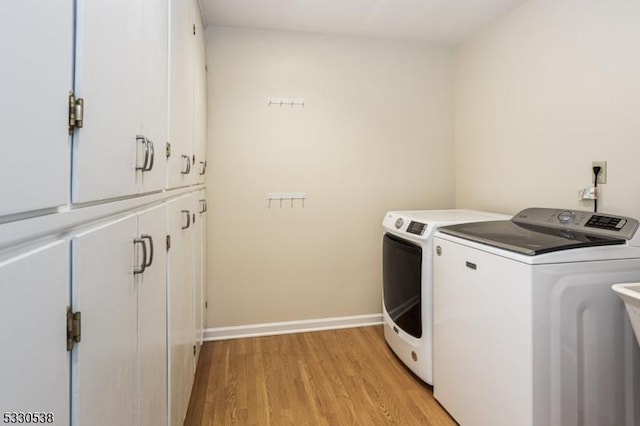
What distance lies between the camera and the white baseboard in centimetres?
274

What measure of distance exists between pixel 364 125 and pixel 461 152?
2.93 feet

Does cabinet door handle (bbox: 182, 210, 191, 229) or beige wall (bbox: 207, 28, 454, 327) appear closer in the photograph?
cabinet door handle (bbox: 182, 210, 191, 229)

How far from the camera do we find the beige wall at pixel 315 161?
2.72 metres

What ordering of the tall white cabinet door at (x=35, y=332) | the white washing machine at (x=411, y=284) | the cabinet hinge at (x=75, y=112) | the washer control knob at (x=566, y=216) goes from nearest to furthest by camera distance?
the tall white cabinet door at (x=35, y=332)
the cabinet hinge at (x=75, y=112)
the washer control knob at (x=566, y=216)
the white washing machine at (x=411, y=284)

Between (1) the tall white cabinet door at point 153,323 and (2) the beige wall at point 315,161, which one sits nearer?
(1) the tall white cabinet door at point 153,323

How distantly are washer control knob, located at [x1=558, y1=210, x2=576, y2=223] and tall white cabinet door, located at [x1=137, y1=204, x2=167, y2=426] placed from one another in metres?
1.92

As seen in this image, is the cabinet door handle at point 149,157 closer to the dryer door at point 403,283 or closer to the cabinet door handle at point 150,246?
the cabinet door handle at point 150,246

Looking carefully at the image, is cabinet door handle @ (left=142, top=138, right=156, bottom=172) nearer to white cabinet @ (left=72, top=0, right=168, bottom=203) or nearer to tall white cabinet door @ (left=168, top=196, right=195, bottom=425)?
white cabinet @ (left=72, top=0, right=168, bottom=203)

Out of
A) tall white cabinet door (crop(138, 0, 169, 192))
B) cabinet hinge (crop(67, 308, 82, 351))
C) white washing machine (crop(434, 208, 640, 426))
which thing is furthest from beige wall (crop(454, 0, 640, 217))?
cabinet hinge (crop(67, 308, 82, 351))

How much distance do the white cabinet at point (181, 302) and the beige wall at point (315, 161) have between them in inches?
31.2

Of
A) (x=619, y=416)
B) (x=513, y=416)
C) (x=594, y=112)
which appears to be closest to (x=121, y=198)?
(x=513, y=416)

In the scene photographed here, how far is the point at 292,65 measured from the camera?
279cm

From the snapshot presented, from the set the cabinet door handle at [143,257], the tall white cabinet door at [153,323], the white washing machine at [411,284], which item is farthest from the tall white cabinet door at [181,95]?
the white washing machine at [411,284]

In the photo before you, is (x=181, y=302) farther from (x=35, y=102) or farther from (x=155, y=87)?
(x=35, y=102)
